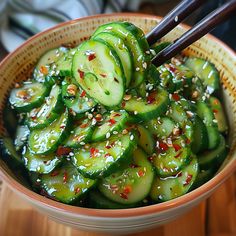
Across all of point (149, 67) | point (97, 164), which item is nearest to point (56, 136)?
point (97, 164)

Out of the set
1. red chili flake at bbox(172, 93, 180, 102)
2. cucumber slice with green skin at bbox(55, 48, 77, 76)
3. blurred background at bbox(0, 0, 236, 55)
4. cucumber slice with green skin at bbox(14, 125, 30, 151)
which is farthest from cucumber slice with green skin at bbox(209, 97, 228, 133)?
blurred background at bbox(0, 0, 236, 55)

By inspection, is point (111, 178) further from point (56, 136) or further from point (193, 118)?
point (193, 118)

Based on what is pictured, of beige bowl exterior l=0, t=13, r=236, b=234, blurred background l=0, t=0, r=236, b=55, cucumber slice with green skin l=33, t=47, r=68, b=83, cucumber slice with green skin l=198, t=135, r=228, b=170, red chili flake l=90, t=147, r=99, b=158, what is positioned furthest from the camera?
blurred background l=0, t=0, r=236, b=55

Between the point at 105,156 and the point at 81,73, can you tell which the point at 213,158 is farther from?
the point at 81,73

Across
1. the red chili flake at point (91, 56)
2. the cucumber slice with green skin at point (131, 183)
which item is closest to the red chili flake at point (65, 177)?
the cucumber slice with green skin at point (131, 183)

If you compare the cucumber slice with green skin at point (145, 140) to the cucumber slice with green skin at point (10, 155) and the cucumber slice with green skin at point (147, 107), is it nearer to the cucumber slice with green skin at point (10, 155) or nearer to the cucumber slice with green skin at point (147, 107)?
the cucumber slice with green skin at point (147, 107)

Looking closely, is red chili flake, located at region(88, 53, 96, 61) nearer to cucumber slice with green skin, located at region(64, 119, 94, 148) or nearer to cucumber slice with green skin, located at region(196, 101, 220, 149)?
cucumber slice with green skin, located at region(64, 119, 94, 148)

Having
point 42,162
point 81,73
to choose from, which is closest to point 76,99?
point 81,73
